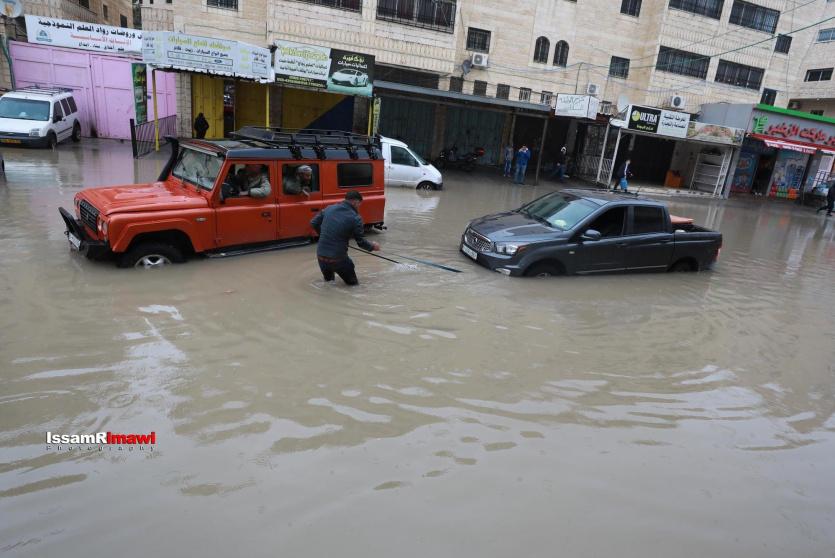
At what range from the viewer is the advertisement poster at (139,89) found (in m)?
18.2

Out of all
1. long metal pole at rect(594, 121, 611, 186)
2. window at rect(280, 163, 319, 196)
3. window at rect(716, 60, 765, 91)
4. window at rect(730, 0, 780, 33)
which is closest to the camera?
window at rect(280, 163, 319, 196)

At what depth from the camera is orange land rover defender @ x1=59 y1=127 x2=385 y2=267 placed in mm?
7027

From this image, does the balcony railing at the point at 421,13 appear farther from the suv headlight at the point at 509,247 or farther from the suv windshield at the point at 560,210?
the suv headlight at the point at 509,247

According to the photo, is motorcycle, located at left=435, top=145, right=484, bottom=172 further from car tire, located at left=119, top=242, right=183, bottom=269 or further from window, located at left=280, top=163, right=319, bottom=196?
car tire, located at left=119, top=242, right=183, bottom=269

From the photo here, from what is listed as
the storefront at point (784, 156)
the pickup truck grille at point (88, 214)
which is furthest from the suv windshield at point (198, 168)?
the storefront at point (784, 156)

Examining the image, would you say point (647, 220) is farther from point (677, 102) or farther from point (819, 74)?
point (819, 74)

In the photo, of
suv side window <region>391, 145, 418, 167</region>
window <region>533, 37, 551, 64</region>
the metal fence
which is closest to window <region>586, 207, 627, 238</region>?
suv side window <region>391, 145, 418, 167</region>

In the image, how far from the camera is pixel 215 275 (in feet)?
24.4

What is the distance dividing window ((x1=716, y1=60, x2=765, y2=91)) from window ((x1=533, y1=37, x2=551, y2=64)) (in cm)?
1221

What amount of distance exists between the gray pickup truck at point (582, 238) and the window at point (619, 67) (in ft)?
80.0

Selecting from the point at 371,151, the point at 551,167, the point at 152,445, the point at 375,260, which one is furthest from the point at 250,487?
the point at 551,167

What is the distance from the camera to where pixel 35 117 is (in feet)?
57.2

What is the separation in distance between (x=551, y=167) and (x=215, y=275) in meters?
26.5

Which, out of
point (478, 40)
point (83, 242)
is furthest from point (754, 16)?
point (83, 242)
